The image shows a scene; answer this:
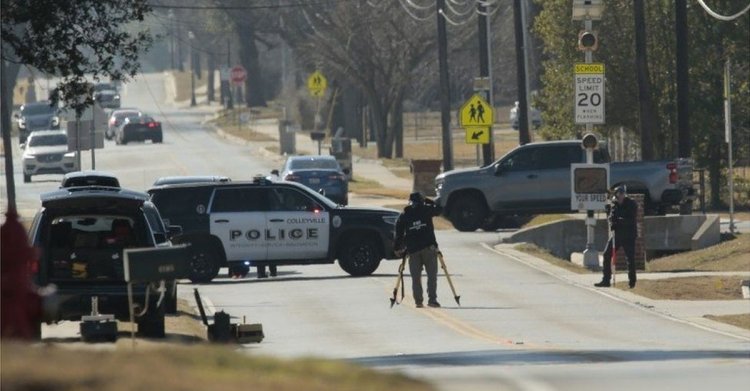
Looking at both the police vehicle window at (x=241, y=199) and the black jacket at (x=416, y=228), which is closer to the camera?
the black jacket at (x=416, y=228)

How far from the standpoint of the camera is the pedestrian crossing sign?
45594 millimetres

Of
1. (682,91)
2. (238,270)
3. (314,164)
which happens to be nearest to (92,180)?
(238,270)

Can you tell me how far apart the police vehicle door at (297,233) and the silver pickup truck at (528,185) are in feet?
33.3

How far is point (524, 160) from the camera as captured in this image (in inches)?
1594

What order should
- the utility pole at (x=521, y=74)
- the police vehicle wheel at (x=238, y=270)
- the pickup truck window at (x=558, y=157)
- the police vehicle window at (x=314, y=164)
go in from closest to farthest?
the police vehicle wheel at (x=238, y=270) < the pickup truck window at (x=558, y=157) < the police vehicle window at (x=314, y=164) < the utility pole at (x=521, y=74)

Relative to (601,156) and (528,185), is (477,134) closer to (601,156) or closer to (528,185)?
(528,185)

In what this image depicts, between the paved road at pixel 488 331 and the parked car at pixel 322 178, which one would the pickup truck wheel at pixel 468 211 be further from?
the parked car at pixel 322 178

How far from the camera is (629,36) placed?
1886 inches

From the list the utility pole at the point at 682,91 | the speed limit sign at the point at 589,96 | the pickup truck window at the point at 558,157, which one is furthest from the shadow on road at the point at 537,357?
the utility pole at the point at 682,91

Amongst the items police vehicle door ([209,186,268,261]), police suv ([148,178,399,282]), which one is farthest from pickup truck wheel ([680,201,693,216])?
police vehicle door ([209,186,268,261])

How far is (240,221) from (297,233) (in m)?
1.04

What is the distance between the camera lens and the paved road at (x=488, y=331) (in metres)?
14.2

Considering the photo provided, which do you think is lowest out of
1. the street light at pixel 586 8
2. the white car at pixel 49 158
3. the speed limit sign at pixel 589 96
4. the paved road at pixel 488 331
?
the paved road at pixel 488 331

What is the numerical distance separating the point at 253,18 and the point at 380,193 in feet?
137
